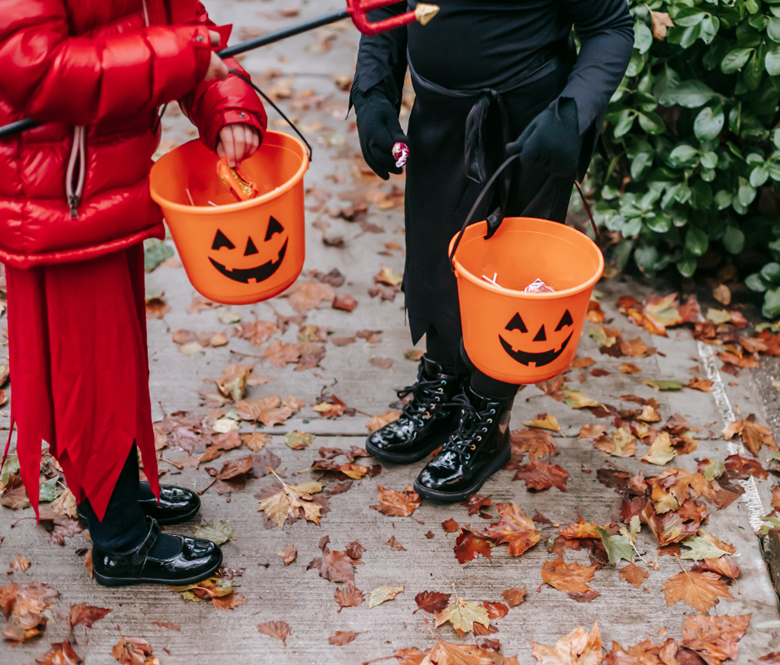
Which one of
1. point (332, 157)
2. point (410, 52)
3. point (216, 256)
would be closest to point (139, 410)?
point (216, 256)

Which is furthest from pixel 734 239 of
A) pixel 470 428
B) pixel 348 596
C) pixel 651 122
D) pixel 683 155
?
pixel 348 596

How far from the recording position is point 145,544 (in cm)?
210

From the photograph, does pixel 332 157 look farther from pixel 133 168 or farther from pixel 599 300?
pixel 133 168

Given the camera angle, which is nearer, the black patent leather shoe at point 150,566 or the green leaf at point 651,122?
the black patent leather shoe at point 150,566

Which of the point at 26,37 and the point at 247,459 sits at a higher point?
the point at 26,37

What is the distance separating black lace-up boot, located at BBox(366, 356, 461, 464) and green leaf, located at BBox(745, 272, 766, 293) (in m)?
1.59

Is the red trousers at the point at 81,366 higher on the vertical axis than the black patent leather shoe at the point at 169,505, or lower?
higher

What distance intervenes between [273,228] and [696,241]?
2261 millimetres

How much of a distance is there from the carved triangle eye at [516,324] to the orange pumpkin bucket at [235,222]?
1.92 ft

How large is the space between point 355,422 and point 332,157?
235 centimetres

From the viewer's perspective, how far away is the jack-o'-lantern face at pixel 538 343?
1769 mm

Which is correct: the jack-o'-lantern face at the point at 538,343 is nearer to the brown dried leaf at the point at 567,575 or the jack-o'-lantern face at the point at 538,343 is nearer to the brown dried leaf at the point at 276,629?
the brown dried leaf at the point at 567,575

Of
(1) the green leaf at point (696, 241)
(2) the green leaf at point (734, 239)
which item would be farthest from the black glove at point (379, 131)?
(2) the green leaf at point (734, 239)

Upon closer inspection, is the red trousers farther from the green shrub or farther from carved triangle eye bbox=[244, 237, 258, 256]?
the green shrub
